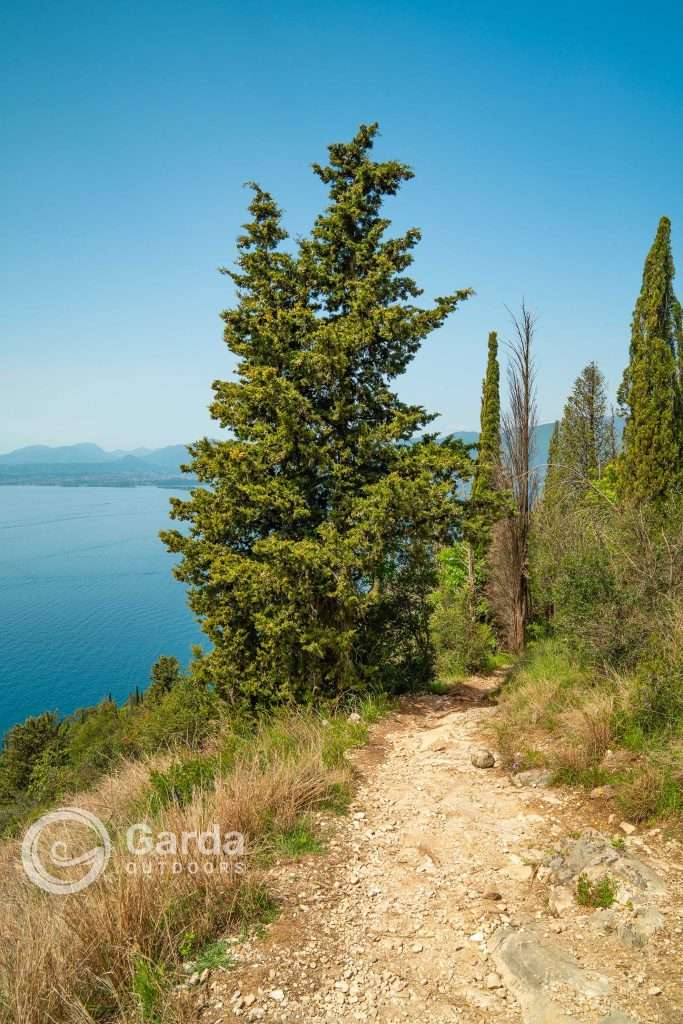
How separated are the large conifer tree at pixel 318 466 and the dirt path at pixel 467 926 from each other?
12.2ft

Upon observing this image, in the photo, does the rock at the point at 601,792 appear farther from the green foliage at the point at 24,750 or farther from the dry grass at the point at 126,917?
the green foliage at the point at 24,750

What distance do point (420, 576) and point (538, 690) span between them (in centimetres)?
369

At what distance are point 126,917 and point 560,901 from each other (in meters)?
2.63

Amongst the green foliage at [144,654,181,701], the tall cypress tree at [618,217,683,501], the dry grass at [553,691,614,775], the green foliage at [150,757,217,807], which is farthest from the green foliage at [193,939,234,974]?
the green foliage at [144,654,181,701]

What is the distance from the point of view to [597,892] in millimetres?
3568

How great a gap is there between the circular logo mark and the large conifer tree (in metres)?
3.64

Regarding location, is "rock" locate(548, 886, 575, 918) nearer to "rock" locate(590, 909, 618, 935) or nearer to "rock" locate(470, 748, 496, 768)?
"rock" locate(590, 909, 618, 935)

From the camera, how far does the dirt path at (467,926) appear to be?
9.45ft

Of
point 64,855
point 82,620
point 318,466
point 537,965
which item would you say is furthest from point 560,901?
point 82,620

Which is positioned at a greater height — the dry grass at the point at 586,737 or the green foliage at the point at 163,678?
the dry grass at the point at 586,737

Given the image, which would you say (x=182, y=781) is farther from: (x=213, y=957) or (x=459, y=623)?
(x=459, y=623)

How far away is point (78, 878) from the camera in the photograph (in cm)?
378

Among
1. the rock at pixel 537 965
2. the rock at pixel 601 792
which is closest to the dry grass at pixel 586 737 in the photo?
the rock at pixel 601 792

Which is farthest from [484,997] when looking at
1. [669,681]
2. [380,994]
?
[669,681]
